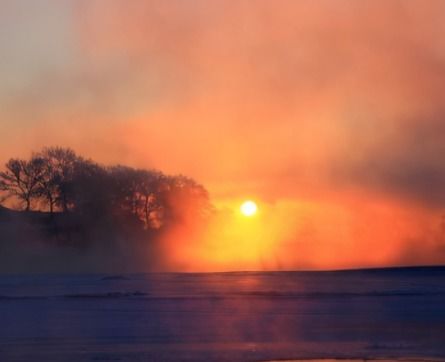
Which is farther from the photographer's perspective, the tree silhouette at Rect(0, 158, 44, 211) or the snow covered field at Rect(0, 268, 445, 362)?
the tree silhouette at Rect(0, 158, 44, 211)

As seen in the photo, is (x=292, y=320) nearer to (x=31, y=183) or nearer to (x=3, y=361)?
(x=3, y=361)

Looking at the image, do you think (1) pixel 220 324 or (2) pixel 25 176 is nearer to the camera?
(1) pixel 220 324

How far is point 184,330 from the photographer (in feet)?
77.4

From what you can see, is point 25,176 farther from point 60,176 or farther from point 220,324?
point 220,324

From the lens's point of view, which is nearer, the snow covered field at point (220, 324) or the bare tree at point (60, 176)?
the snow covered field at point (220, 324)

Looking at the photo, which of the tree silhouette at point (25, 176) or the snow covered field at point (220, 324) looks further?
the tree silhouette at point (25, 176)

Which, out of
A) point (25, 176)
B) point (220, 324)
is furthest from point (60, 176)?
point (220, 324)

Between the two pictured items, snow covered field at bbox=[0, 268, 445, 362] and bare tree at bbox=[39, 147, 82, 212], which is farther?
bare tree at bbox=[39, 147, 82, 212]

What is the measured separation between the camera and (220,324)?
25.2 meters

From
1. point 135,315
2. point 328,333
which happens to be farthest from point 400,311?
point 135,315

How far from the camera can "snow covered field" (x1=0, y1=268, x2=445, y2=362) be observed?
19.3m

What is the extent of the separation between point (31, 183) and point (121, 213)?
10769mm

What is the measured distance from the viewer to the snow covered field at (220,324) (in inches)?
759

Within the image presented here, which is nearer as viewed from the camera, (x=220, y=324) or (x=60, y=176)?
(x=220, y=324)
